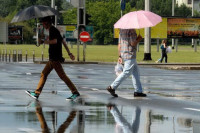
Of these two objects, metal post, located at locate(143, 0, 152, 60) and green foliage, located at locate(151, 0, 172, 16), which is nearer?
metal post, located at locate(143, 0, 152, 60)

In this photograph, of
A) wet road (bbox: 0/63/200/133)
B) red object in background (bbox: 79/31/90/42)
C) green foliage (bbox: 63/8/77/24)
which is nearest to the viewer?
wet road (bbox: 0/63/200/133)

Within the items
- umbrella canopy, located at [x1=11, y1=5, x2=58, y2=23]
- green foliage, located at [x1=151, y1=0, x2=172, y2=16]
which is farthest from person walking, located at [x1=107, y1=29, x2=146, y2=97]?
green foliage, located at [x1=151, y1=0, x2=172, y2=16]

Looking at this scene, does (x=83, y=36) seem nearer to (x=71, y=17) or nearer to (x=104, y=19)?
(x=104, y=19)

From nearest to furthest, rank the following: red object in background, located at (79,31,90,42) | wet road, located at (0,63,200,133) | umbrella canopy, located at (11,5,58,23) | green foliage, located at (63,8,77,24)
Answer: wet road, located at (0,63,200,133), umbrella canopy, located at (11,5,58,23), red object in background, located at (79,31,90,42), green foliage, located at (63,8,77,24)

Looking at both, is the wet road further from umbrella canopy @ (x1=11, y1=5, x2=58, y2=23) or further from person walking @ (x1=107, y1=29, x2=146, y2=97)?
umbrella canopy @ (x1=11, y1=5, x2=58, y2=23)

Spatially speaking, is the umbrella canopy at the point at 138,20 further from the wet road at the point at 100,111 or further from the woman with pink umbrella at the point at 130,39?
the wet road at the point at 100,111

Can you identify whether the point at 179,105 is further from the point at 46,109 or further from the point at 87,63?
the point at 87,63

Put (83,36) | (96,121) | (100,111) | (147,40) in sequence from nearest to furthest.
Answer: (96,121)
(100,111)
(83,36)
(147,40)

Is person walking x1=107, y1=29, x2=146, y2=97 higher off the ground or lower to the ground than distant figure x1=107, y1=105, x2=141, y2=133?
higher

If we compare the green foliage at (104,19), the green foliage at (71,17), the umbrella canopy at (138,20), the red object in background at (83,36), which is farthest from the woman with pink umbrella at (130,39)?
the green foliage at (71,17)

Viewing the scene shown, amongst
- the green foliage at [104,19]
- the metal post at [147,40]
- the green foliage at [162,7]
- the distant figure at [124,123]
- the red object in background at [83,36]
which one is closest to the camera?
the distant figure at [124,123]

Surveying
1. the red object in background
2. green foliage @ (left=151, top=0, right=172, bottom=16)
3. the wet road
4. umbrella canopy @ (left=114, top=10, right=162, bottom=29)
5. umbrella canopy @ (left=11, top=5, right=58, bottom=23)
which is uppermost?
green foliage @ (left=151, top=0, right=172, bottom=16)

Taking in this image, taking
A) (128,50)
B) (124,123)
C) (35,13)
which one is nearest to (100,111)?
(124,123)

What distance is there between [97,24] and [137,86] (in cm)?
14258
